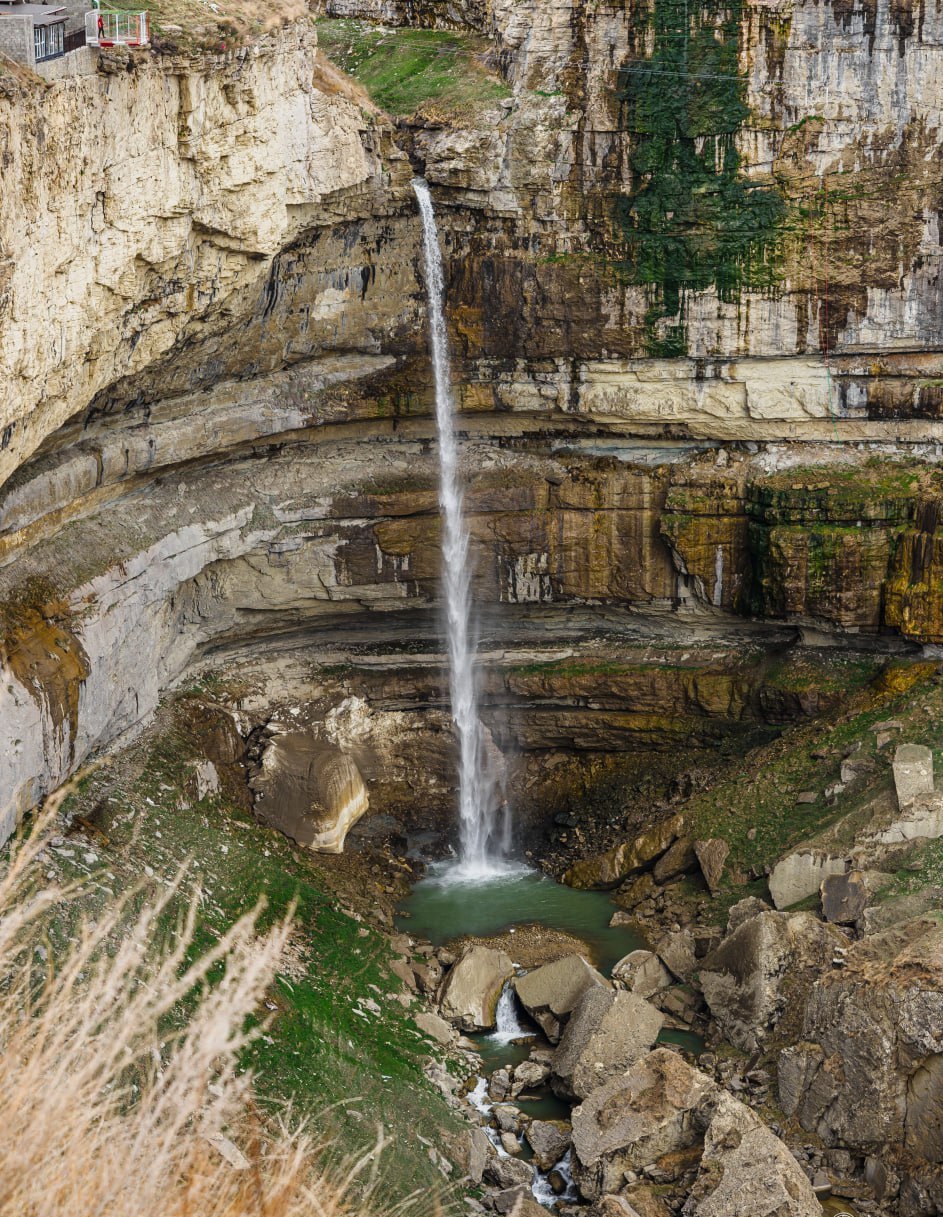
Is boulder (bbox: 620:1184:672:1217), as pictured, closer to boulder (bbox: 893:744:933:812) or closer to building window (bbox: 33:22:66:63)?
boulder (bbox: 893:744:933:812)

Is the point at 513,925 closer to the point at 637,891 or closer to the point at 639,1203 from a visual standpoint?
the point at 637,891

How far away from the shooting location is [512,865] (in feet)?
122

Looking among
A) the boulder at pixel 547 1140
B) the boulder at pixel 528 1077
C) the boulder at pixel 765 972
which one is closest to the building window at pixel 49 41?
the boulder at pixel 528 1077

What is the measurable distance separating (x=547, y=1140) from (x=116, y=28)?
65.0ft

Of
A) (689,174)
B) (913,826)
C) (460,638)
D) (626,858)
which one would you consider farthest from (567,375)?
(913,826)

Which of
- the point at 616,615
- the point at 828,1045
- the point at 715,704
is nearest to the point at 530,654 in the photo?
the point at 616,615

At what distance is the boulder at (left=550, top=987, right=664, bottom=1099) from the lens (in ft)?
86.0

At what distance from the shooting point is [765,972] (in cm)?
2734

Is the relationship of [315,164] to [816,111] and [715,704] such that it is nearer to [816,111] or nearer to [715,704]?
[816,111]

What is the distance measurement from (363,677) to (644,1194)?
61.0 feet

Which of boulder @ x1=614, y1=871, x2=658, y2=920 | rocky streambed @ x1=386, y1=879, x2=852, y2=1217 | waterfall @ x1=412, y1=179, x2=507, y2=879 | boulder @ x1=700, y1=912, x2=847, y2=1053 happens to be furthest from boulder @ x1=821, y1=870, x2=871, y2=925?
waterfall @ x1=412, y1=179, x2=507, y2=879

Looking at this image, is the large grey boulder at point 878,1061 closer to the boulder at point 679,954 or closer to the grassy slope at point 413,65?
the boulder at point 679,954

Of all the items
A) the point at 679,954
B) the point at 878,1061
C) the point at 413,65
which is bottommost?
the point at 679,954

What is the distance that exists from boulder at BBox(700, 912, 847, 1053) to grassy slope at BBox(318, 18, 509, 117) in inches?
793
